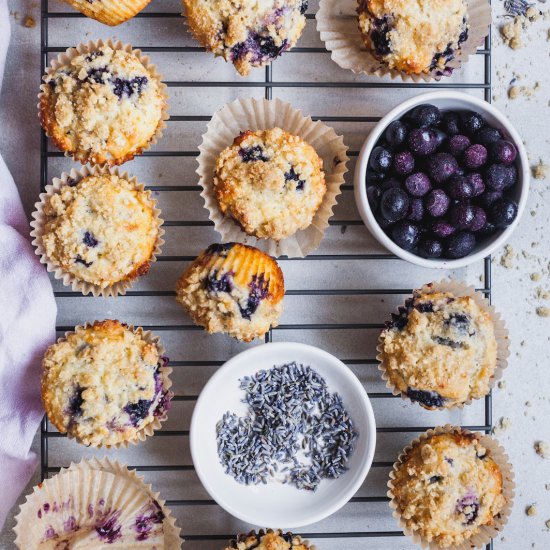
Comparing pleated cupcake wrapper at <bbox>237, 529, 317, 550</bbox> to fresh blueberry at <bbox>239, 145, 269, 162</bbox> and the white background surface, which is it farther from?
fresh blueberry at <bbox>239, 145, 269, 162</bbox>

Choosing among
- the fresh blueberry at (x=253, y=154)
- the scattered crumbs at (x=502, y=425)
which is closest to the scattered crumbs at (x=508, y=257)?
the scattered crumbs at (x=502, y=425)

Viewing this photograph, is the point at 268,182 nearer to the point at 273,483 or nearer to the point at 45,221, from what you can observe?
the point at 45,221

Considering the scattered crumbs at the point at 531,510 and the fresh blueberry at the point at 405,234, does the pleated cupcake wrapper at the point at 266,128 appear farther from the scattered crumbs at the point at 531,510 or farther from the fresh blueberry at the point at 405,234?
the scattered crumbs at the point at 531,510

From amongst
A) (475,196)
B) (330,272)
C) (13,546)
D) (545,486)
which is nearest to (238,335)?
(330,272)

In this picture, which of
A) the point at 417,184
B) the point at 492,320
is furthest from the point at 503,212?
the point at 492,320

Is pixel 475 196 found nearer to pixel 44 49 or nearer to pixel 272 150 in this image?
pixel 272 150

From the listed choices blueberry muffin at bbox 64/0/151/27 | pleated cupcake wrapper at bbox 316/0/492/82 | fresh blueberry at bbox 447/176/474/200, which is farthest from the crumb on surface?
blueberry muffin at bbox 64/0/151/27

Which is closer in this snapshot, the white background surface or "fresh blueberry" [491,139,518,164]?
"fresh blueberry" [491,139,518,164]
